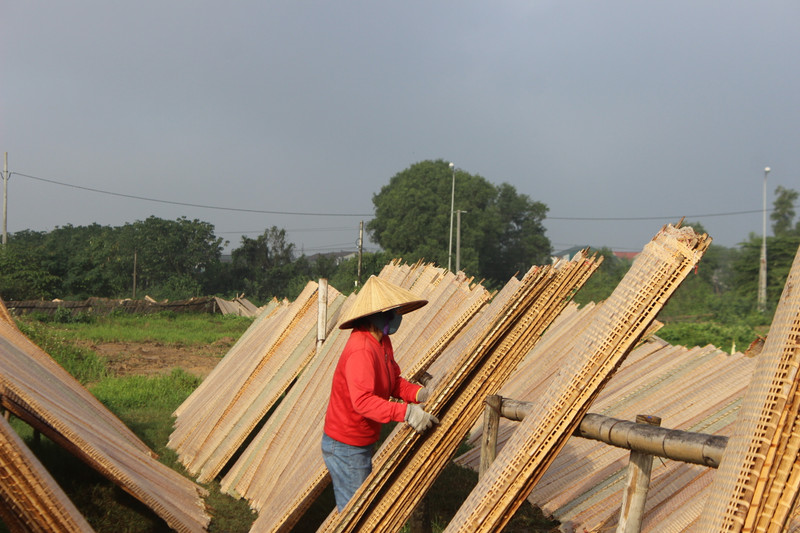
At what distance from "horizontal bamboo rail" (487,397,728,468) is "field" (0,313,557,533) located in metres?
2.07

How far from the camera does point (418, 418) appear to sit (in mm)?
3064

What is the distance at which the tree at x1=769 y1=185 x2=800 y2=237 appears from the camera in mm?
32719

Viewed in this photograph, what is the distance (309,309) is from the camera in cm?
676

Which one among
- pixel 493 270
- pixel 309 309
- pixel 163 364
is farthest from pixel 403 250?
pixel 309 309

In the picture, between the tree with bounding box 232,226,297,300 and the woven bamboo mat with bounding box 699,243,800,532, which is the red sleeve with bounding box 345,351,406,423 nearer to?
the woven bamboo mat with bounding box 699,243,800,532

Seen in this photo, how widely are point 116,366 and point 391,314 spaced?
481 inches

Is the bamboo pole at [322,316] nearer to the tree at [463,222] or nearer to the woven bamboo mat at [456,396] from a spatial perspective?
the woven bamboo mat at [456,396]

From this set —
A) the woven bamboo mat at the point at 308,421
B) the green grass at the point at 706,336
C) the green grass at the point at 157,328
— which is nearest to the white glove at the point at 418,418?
the woven bamboo mat at the point at 308,421

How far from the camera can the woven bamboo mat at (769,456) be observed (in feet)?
5.08

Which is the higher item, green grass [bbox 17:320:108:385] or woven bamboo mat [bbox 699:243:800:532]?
woven bamboo mat [bbox 699:243:800:532]

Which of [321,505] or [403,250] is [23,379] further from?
[403,250]

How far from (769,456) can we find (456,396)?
1873 mm

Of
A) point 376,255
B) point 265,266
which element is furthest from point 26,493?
point 265,266

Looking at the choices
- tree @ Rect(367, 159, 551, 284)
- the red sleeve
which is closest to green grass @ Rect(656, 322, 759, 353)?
the red sleeve
